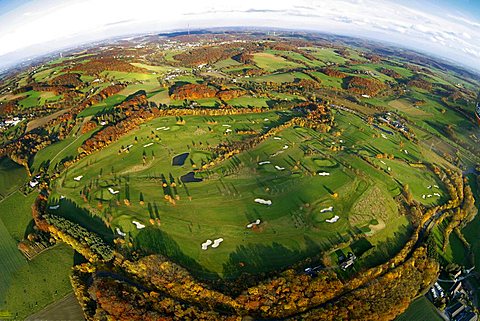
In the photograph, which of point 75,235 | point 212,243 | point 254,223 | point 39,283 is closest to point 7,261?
point 39,283

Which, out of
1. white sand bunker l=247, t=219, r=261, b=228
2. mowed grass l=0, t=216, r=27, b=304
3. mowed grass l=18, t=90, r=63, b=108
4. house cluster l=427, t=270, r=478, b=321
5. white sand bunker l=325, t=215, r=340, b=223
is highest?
→ mowed grass l=18, t=90, r=63, b=108

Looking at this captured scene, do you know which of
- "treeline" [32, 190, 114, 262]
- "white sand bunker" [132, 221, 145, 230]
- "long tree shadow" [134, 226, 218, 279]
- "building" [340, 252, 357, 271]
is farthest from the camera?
"white sand bunker" [132, 221, 145, 230]

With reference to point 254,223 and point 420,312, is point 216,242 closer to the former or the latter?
point 254,223

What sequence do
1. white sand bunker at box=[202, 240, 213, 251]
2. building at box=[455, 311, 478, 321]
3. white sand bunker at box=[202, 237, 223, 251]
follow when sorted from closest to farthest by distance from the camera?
building at box=[455, 311, 478, 321]
white sand bunker at box=[202, 240, 213, 251]
white sand bunker at box=[202, 237, 223, 251]

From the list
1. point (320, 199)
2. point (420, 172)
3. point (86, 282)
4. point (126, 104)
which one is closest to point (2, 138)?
point (126, 104)

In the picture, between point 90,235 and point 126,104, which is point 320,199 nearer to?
point 90,235

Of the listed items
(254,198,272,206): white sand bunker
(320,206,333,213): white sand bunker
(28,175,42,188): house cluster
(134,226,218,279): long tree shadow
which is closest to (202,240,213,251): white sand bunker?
(134,226,218,279): long tree shadow

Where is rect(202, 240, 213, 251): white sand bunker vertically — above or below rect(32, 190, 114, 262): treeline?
below

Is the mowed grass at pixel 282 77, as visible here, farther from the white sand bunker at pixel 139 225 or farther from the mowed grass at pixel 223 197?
the white sand bunker at pixel 139 225

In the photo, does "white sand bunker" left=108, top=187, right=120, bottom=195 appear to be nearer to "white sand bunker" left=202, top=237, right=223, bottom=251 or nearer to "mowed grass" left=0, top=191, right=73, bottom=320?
"mowed grass" left=0, top=191, right=73, bottom=320
